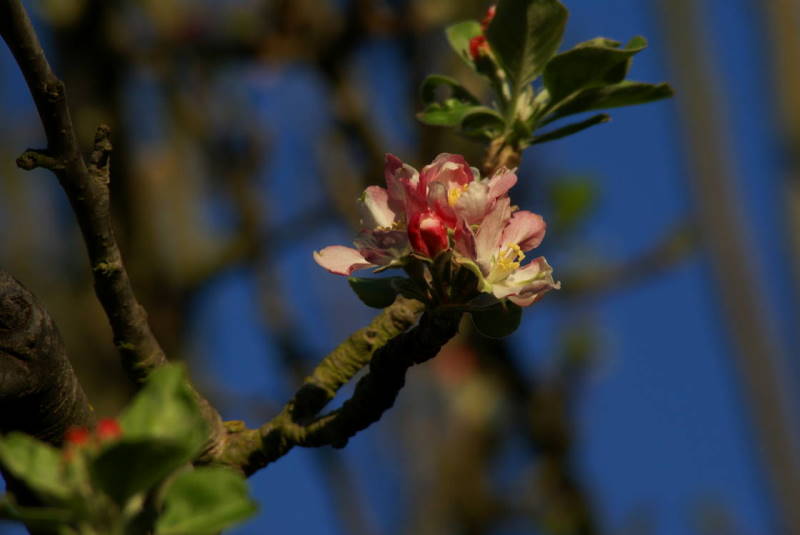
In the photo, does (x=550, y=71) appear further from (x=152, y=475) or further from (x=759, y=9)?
(x=759, y=9)

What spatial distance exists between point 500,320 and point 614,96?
1.31 ft

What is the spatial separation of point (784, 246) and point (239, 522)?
10.2 ft

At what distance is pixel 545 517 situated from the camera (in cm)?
443

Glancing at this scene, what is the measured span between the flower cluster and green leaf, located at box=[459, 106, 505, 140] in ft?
0.83

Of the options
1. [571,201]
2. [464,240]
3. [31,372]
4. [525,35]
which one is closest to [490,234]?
[464,240]

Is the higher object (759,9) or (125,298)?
(759,9)

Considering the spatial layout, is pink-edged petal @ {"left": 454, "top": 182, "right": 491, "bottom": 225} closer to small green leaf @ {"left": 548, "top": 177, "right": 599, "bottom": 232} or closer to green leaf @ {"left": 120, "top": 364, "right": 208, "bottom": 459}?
green leaf @ {"left": 120, "top": 364, "right": 208, "bottom": 459}

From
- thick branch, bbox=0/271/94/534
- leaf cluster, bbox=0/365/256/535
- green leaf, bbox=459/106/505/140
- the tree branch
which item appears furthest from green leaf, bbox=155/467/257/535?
green leaf, bbox=459/106/505/140

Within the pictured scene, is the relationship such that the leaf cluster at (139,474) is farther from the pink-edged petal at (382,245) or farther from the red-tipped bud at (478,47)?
the red-tipped bud at (478,47)

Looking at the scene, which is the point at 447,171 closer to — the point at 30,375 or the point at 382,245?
the point at 382,245

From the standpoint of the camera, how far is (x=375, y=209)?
123cm

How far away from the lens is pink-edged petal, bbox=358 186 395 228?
1.22 metres

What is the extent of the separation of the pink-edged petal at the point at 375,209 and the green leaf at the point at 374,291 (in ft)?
0.24

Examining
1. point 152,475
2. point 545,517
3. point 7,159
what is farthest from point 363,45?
point 7,159
